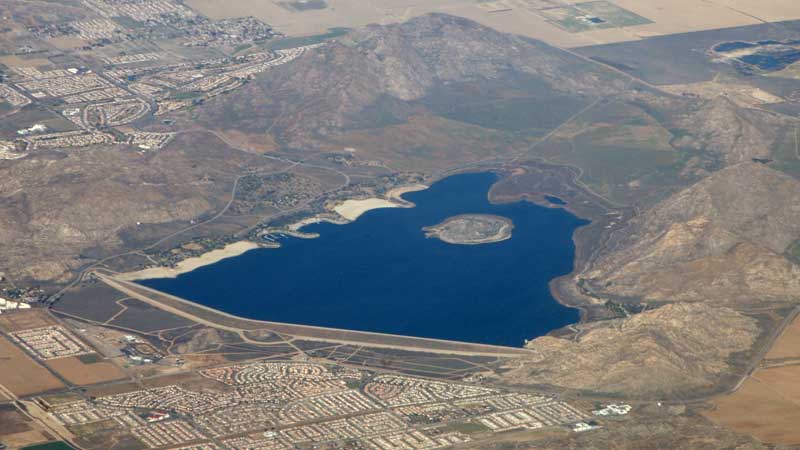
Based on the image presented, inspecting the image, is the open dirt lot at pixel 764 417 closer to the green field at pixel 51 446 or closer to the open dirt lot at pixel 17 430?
the green field at pixel 51 446

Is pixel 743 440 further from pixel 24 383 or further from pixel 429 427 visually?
pixel 24 383

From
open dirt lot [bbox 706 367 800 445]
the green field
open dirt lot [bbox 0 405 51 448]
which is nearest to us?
the green field

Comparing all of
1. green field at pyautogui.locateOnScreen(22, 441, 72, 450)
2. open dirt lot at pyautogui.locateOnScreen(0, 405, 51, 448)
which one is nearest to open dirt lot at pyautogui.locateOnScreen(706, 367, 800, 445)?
green field at pyautogui.locateOnScreen(22, 441, 72, 450)

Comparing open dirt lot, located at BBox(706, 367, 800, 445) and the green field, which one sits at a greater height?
open dirt lot, located at BBox(706, 367, 800, 445)

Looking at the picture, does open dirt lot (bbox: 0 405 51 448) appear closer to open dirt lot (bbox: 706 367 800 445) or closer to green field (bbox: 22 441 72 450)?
green field (bbox: 22 441 72 450)

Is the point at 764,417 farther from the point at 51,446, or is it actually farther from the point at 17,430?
the point at 17,430

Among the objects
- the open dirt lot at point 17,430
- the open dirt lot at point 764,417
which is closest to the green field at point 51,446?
the open dirt lot at point 17,430

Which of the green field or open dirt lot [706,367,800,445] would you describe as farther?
open dirt lot [706,367,800,445]

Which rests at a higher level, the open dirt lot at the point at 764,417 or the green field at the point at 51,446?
the open dirt lot at the point at 764,417

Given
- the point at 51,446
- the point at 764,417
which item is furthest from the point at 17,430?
the point at 764,417

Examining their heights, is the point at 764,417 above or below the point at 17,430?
above

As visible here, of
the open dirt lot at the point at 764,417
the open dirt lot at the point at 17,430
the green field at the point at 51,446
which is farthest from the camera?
the open dirt lot at the point at 764,417
